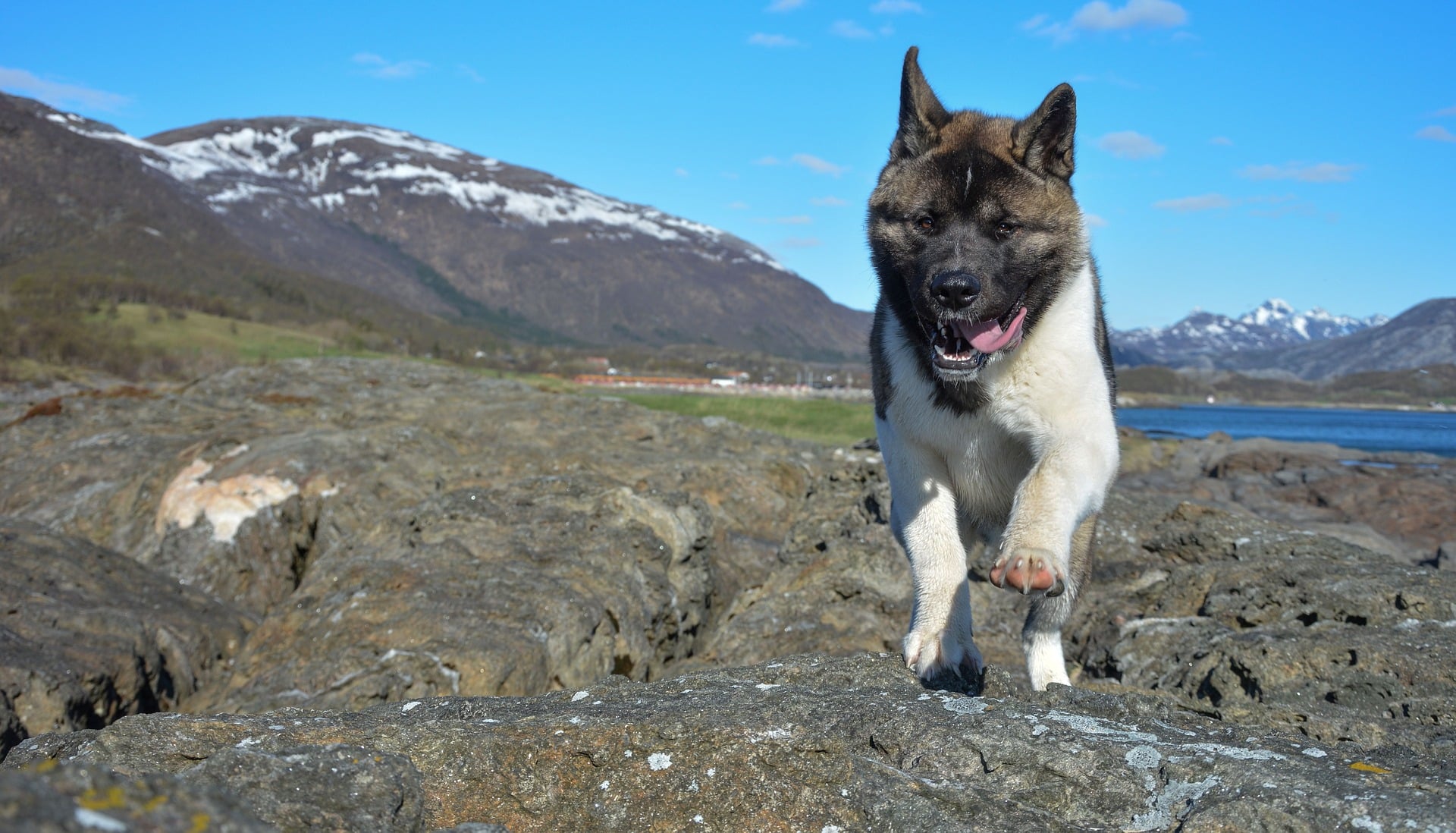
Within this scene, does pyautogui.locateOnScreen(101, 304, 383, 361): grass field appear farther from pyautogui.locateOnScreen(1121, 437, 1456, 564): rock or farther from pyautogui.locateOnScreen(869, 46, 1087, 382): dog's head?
pyautogui.locateOnScreen(869, 46, 1087, 382): dog's head

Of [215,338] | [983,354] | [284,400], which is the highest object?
[215,338]

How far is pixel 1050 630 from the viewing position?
6.70m

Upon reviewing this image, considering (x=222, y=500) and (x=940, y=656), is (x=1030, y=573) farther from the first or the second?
(x=222, y=500)

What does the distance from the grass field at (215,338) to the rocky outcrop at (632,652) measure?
196ft

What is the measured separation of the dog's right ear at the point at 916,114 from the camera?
654 centimetres

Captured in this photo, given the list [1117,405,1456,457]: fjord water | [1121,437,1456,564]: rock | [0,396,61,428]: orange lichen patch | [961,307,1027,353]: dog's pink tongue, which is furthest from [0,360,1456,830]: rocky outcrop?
[1117,405,1456,457]: fjord water

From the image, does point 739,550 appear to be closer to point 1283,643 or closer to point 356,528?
point 356,528

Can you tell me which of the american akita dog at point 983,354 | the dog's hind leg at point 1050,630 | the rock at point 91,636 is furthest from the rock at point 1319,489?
the rock at point 91,636

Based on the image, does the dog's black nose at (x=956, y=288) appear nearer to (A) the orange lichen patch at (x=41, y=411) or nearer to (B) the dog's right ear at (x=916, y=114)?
(B) the dog's right ear at (x=916, y=114)

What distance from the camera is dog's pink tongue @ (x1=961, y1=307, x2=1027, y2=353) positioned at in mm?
5836

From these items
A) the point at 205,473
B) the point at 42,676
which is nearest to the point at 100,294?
the point at 205,473

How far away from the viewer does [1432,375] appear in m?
149

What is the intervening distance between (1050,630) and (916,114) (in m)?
3.49

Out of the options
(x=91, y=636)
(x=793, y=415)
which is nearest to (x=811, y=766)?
(x=91, y=636)
